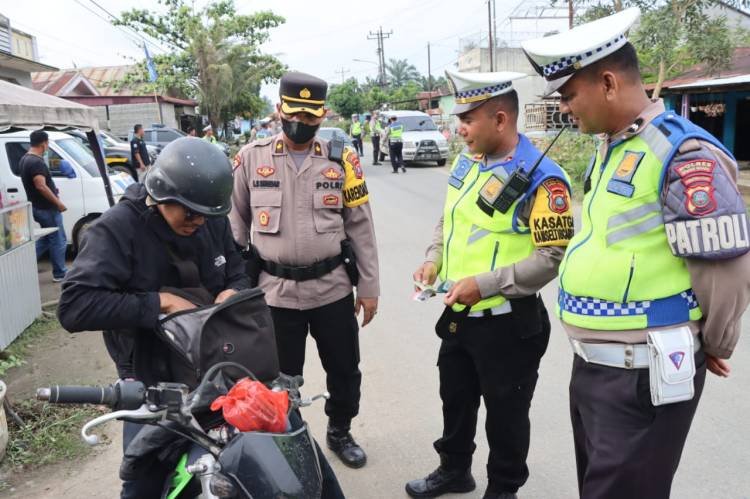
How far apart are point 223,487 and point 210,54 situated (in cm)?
3347

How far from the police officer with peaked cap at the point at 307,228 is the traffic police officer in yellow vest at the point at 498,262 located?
54 cm

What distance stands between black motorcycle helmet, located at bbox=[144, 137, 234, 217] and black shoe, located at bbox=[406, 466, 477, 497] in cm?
179

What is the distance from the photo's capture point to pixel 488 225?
2.54 meters

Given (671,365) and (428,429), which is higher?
(671,365)

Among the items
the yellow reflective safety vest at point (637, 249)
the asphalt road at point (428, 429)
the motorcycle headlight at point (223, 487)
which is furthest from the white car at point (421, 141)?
the motorcycle headlight at point (223, 487)

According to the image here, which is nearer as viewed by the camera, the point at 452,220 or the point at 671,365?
the point at 671,365

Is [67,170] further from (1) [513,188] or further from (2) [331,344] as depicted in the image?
(1) [513,188]

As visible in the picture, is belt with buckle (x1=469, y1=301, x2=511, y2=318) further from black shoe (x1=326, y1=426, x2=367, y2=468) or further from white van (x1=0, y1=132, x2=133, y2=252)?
white van (x1=0, y1=132, x2=133, y2=252)

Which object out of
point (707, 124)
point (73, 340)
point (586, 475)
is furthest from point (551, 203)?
point (707, 124)

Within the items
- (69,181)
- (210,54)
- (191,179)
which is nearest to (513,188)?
(191,179)

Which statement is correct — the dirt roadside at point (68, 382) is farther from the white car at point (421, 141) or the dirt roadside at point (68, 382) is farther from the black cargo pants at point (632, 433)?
the white car at point (421, 141)

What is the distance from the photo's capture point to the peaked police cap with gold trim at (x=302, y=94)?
9.80 ft

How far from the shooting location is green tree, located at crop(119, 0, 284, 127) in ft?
105

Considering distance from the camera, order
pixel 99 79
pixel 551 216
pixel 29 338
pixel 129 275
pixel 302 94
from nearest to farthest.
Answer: pixel 129 275 < pixel 551 216 < pixel 302 94 < pixel 29 338 < pixel 99 79
